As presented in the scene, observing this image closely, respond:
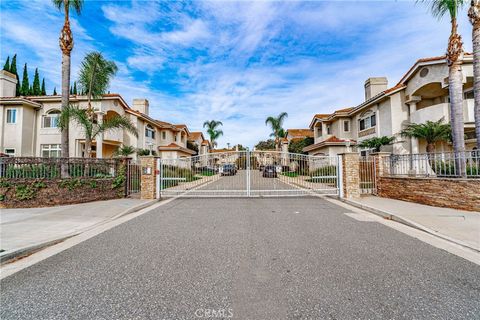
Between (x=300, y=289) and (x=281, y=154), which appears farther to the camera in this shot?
(x=281, y=154)

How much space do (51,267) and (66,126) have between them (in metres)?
9.70

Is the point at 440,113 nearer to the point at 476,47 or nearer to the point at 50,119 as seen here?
the point at 476,47

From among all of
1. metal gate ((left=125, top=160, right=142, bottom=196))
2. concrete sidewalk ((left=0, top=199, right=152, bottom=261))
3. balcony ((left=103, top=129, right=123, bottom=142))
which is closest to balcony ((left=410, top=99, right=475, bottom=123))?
concrete sidewalk ((left=0, top=199, right=152, bottom=261))

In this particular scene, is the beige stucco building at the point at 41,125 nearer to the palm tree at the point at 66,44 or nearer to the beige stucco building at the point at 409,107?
the palm tree at the point at 66,44

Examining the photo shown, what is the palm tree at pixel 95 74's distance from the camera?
13.7 metres

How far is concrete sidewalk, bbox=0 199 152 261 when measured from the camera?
195 inches

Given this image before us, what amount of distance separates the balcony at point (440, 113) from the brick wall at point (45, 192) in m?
20.8

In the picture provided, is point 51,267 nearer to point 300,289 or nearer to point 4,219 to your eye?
point 300,289

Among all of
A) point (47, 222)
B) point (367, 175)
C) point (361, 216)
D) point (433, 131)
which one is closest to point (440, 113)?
point (433, 131)

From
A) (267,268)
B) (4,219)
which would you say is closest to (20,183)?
(4,219)

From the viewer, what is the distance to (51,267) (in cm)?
391

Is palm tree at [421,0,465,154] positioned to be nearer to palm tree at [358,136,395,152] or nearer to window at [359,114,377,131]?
palm tree at [358,136,395,152]

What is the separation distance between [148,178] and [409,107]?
1995 centimetres

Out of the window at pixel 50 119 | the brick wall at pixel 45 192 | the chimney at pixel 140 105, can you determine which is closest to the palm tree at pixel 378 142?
the brick wall at pixel 45 192
